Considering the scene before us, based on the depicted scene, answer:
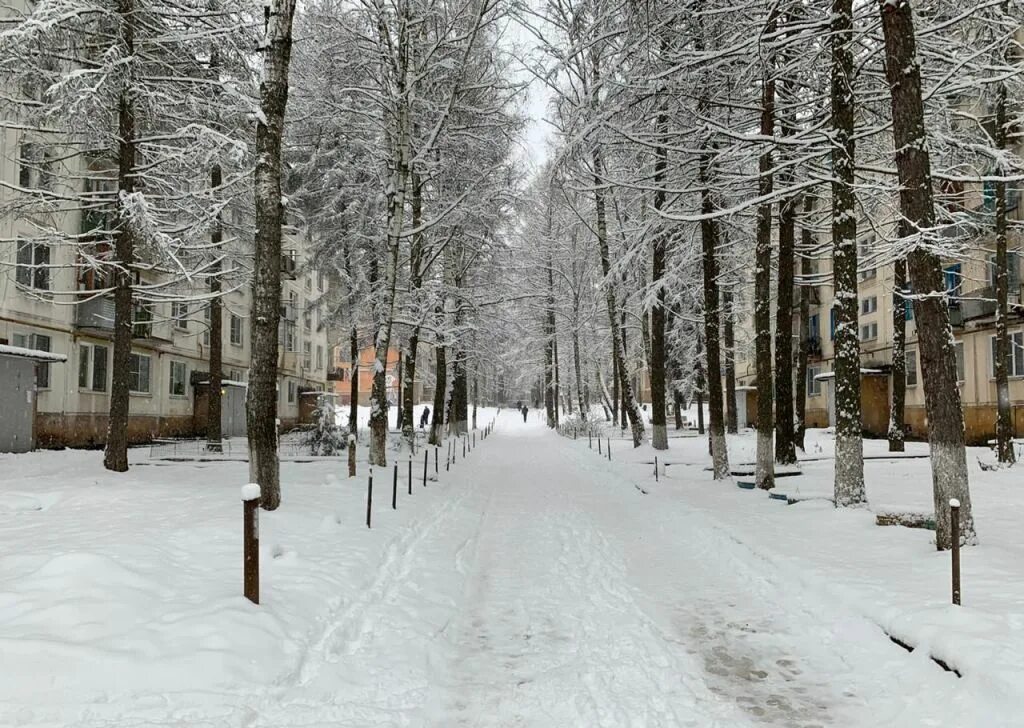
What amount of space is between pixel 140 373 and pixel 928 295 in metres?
27.5

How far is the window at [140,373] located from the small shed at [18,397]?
22.0 feet

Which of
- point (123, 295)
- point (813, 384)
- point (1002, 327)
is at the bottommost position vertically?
point (813, 384)

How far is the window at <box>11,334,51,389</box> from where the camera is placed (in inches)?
825

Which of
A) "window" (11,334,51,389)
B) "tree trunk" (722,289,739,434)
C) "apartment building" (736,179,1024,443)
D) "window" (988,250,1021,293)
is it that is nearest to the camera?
"window" (11,334,51,389)

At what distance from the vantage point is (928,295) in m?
7.45

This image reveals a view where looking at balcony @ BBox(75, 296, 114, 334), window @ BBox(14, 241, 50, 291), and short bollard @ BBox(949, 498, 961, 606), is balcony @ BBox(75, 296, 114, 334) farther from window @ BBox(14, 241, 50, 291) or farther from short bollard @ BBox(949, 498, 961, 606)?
short bollard @ BBox(949, 498, 961, 606)

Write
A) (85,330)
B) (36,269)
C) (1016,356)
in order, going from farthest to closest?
(85,330) < (1016,356) < (36,269)

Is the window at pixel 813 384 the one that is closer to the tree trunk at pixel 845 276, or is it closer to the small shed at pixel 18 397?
the tree trunk at pixel 845 276

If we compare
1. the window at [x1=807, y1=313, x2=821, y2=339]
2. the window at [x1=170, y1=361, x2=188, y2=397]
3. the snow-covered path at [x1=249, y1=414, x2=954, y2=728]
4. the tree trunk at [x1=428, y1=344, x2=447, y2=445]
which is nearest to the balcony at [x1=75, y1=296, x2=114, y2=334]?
the window at [x1=170, y1=361, x2=188, y2=397]

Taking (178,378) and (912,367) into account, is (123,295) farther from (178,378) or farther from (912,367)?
(912,367)

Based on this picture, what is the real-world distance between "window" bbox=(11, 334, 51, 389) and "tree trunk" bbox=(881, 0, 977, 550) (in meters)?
23.1

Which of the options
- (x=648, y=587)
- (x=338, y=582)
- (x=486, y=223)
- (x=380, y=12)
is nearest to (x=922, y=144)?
(x=648, y=587)

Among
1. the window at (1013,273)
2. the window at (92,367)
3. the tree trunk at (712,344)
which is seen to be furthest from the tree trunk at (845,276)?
the window at (92,367)

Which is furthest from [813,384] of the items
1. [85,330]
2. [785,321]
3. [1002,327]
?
[85,330]
